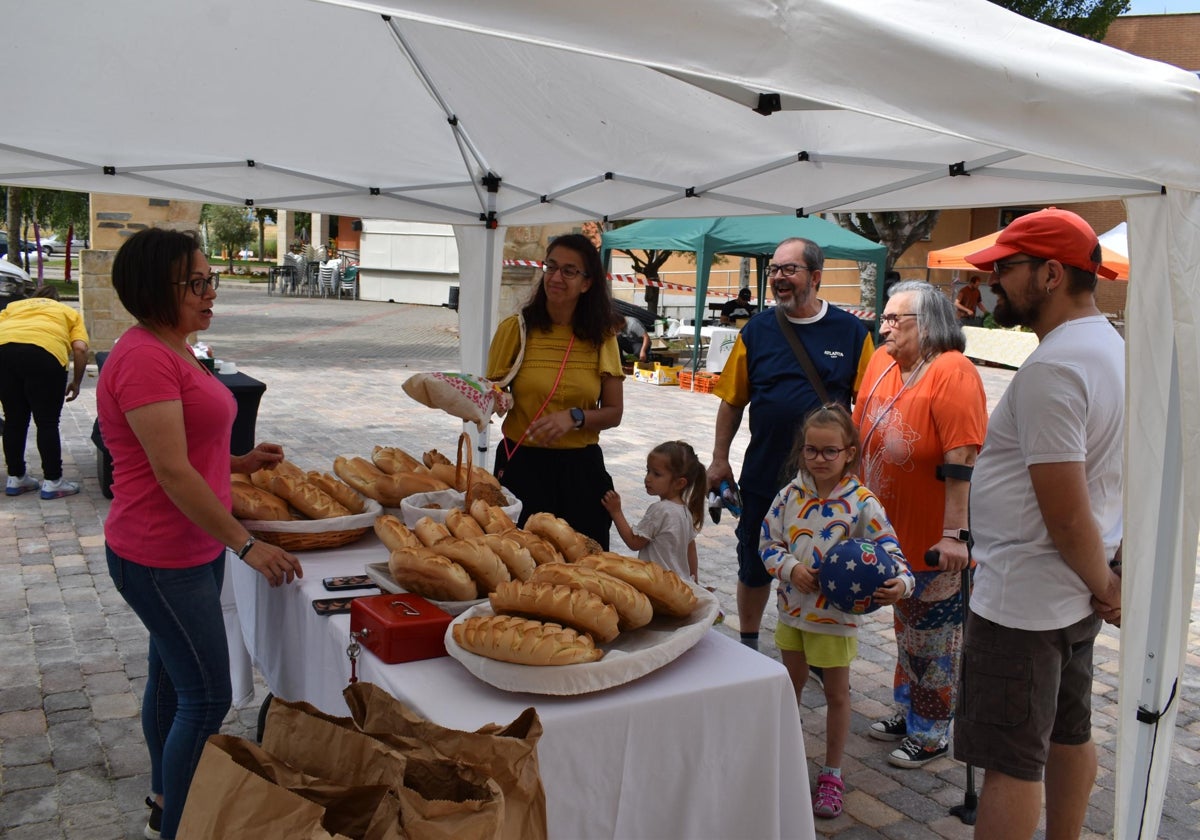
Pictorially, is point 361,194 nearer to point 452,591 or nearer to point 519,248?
point 452,591

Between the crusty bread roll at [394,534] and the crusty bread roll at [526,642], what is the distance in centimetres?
64

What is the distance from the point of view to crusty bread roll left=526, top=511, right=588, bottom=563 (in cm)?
271

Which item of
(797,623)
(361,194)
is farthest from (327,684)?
(361,194)

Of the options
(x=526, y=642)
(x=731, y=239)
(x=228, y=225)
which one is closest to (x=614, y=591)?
(x=526, y=642)

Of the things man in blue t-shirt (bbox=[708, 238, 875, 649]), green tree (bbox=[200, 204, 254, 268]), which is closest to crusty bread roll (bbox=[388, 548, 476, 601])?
man in blue t-shirt (bbox=[708, 238, 875, 649])

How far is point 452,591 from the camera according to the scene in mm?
2393

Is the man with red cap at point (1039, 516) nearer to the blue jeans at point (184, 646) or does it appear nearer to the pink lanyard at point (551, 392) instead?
the pink lanyard at point (551, 392)

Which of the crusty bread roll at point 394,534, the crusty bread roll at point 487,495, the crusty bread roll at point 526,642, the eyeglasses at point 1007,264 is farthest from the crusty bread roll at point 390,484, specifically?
the eyeglasses at point 1007,264

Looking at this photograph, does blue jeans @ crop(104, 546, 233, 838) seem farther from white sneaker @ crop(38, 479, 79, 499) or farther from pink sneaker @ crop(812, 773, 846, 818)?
white sneaker @ crop(38, 479, 79, 499)

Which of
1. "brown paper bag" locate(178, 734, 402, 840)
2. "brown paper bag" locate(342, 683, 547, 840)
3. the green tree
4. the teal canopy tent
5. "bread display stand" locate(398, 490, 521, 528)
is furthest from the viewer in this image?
the green tree

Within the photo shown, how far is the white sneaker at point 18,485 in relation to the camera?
727 centimetres

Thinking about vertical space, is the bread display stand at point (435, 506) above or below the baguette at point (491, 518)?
below

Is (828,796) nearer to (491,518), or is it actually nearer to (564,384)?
(491,518)

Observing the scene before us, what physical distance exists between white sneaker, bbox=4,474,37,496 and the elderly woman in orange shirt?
6384mm
